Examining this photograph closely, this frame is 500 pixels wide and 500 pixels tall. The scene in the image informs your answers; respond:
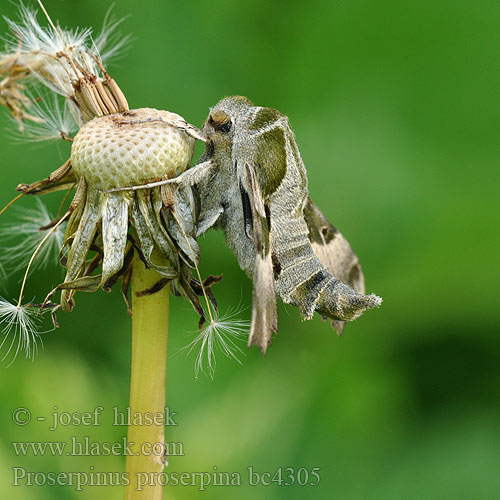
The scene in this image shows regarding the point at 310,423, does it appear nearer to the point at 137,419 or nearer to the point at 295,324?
the point at 295,324

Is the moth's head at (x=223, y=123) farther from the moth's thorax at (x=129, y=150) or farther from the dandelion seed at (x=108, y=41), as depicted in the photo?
the dandelion seed at (x=108, y=41)

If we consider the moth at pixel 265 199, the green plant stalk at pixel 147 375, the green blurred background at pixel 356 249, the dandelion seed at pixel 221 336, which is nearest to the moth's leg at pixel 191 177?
the moth at pixel 265 199

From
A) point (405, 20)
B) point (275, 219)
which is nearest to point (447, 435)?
point (275, 219)

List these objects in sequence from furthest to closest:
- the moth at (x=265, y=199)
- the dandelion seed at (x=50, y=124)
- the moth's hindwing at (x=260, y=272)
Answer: the dandelion seed at (x=50, y=124), the moth at (x=265, y=199), the moth's hindwing at (x=260, y=272)

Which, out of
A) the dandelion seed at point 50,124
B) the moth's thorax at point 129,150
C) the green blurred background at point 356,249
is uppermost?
the moth's thorax at point 129,150

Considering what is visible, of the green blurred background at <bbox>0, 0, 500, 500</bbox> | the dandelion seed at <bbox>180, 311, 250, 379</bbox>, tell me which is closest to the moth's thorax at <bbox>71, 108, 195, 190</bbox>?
the dandelion seed at <bbox>180, 311, 250, 379</bbox>

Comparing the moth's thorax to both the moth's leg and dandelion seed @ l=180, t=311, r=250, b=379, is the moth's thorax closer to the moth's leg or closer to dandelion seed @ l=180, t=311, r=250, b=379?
the moth's leg
